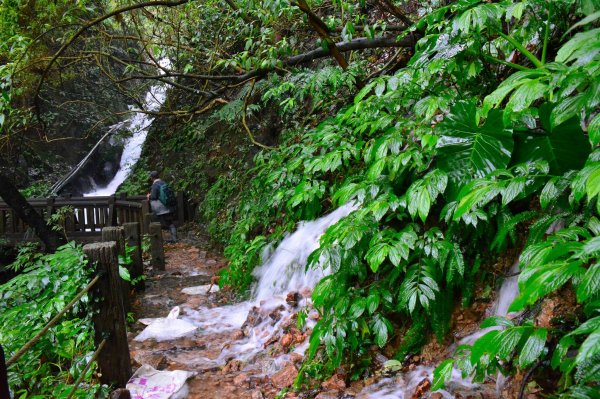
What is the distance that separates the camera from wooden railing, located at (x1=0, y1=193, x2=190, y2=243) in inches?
371

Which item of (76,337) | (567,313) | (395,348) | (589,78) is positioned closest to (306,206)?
(395,348)

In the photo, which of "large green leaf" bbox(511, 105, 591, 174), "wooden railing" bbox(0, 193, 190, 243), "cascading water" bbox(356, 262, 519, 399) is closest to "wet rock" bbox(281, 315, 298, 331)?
"cascading water" bbox(356, 262, 519, 399)

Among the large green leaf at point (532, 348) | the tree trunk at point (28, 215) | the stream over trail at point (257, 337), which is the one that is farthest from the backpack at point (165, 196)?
the large green leaf at point (532, 348)

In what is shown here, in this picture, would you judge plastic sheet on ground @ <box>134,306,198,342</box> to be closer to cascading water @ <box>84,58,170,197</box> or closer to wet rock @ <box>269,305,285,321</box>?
wet rock @ <box>269,305,285,321</box>

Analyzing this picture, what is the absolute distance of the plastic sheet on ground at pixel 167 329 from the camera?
4.91 metres

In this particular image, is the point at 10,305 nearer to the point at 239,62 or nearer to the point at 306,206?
the point at 306,206

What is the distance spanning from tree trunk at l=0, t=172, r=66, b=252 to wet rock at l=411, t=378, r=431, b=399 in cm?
818

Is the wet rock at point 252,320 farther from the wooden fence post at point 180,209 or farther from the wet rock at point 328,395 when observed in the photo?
the wooden fence post at point 180,209

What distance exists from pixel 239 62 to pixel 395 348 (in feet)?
13.7

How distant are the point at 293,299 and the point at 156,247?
146 inches

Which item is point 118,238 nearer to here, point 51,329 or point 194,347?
point 194,347

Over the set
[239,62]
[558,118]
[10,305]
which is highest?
[239,62]

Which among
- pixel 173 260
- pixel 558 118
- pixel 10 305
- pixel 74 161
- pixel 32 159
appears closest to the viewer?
pixel 558 118

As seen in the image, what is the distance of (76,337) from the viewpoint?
9.88ft
